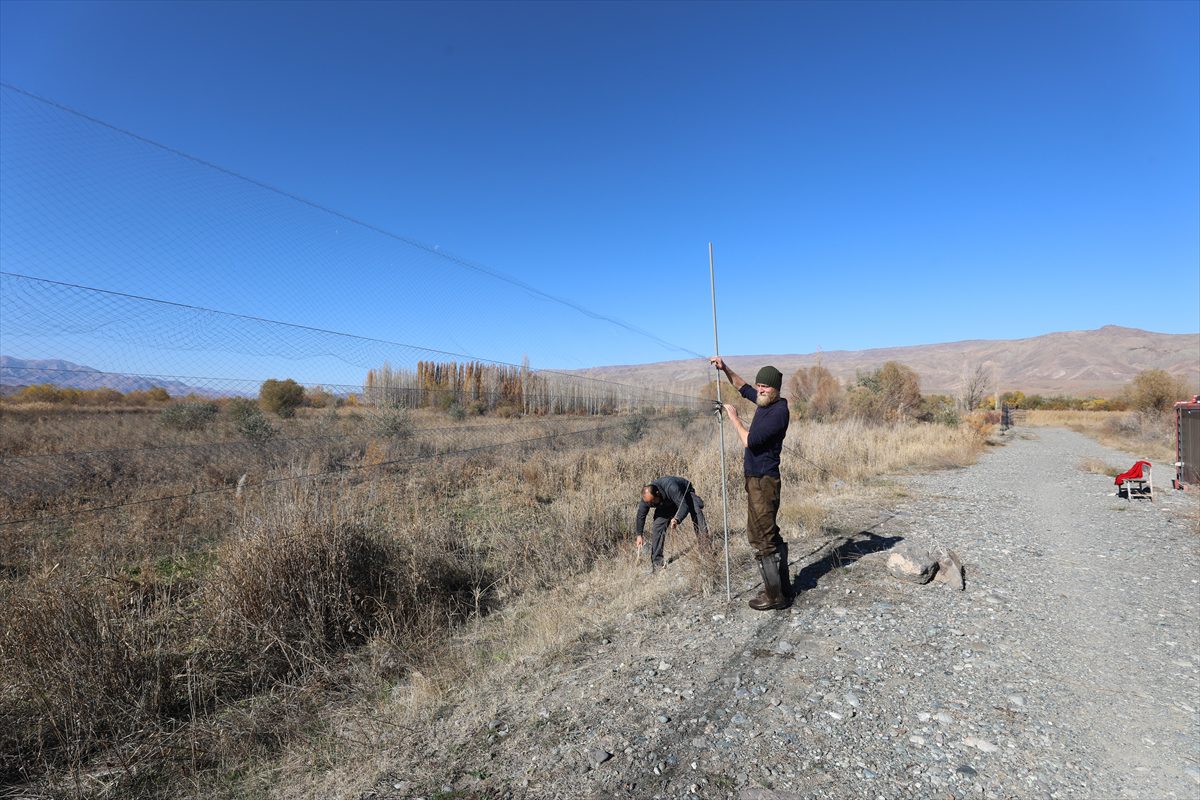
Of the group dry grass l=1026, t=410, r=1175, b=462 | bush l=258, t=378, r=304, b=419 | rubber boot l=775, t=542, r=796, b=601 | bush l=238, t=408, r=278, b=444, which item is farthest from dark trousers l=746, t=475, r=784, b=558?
dry grass l=1026, t=410, r=1175, b=462

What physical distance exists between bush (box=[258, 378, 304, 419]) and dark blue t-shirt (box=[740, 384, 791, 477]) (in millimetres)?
4625

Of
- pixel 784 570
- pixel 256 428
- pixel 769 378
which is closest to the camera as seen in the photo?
pixel 769 378

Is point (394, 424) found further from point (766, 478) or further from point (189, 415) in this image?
point (766, 478)

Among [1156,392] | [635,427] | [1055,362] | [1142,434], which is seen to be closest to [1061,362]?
[1055,362]

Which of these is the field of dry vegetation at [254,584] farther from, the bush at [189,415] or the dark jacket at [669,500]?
the dark jacket at [669,500]

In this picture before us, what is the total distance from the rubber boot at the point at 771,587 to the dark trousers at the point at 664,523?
4.49 ft

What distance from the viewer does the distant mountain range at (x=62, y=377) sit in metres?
3.84

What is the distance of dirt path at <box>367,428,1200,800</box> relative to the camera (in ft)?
8.56

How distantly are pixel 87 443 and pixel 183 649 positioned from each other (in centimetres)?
425

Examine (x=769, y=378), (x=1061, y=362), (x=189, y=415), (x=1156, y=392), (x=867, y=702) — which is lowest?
(x=867, y=702)

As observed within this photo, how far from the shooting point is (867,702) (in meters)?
3.24

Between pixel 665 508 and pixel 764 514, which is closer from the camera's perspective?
pixel 764 514

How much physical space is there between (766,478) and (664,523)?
6.83 feet

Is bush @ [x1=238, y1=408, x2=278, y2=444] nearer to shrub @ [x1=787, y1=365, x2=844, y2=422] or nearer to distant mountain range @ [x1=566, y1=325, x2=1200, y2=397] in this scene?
shrub @ [x1=787, y1=365, x2=844, y2=422]
